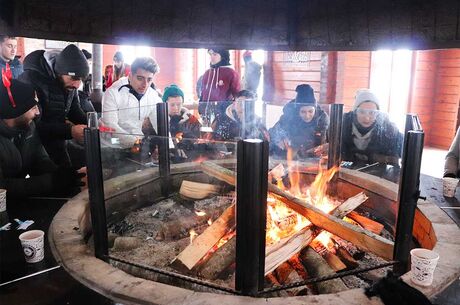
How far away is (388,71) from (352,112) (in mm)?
6377

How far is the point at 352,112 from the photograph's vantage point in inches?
167

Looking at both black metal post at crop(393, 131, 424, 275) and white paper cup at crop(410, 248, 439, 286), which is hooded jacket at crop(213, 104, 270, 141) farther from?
white paper cup at crop(410, 248, 439, 286)

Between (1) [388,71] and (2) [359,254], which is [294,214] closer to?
(2) [359,254]

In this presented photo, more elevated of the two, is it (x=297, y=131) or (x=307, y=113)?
(x=307, y=113)

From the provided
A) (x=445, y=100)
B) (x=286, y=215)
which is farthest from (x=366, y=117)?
(x=445, y=100)

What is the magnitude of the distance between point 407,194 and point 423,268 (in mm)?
388

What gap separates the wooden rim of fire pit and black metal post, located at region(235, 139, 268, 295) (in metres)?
0.11

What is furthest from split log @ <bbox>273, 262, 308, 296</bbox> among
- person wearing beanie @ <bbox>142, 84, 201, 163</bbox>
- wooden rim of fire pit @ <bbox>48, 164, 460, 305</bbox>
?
person wearing beanie @ <bbox>142, 84, 201, 163</bbox>

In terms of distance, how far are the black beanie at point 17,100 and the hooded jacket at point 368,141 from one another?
9.85 ft

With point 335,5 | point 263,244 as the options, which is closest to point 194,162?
point 263,244

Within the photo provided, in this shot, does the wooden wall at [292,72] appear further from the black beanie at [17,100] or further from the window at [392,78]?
the black beanie at [17,100]

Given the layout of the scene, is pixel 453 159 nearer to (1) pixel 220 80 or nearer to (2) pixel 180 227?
(2) pixel 180 227

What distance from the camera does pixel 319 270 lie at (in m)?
2.35

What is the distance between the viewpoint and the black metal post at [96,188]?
82.4 inches
